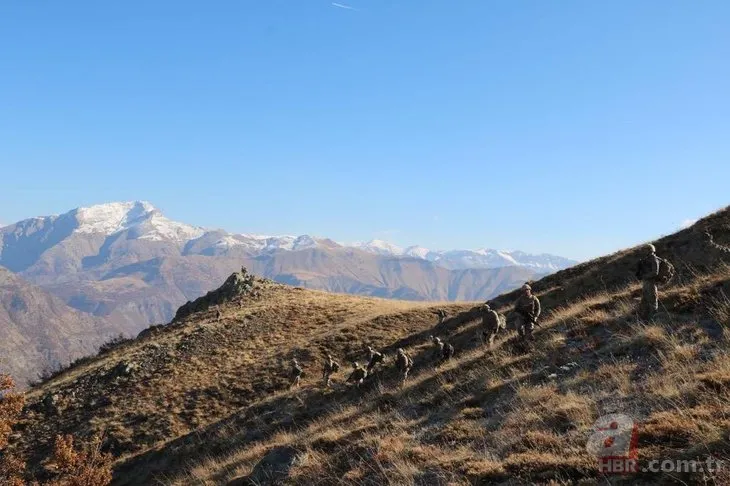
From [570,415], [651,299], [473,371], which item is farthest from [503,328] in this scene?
[570,415]

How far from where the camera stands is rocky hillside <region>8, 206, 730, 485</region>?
29.0 ft

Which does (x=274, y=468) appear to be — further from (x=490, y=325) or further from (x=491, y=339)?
(x=490, y=325)

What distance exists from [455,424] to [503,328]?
1068 cm

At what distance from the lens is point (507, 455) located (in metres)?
9.05

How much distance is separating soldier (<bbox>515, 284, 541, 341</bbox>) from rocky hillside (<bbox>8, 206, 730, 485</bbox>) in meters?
0.56

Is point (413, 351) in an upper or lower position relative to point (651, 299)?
lower

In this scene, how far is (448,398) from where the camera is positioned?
14414mm

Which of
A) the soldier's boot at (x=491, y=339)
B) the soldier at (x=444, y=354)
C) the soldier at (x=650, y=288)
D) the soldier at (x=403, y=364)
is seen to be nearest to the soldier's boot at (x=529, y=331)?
the soldier's boot at (x=491, y=339)

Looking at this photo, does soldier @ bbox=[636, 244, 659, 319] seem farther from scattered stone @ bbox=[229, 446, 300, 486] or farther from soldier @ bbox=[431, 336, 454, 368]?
scattered stone @ bbox=[229, 446, 300, 486]

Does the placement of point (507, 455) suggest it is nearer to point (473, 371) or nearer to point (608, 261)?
point (473, 371)

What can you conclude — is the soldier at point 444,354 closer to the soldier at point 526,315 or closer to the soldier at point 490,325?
the soldier at point 490,325

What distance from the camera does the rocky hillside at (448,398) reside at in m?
8.83

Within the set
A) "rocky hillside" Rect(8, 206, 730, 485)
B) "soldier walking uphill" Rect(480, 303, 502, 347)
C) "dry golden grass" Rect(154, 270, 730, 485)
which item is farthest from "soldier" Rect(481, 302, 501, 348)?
"dry golden grass" Rect(154, 270, 730, 485)

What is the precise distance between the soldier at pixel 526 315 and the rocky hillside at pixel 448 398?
1.83ft
